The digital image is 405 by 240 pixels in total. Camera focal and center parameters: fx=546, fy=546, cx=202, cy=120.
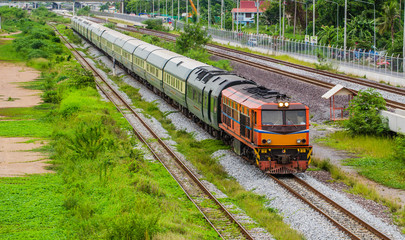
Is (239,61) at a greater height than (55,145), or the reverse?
(239,61)

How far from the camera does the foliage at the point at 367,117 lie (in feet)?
92.6

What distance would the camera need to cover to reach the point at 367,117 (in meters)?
28.9

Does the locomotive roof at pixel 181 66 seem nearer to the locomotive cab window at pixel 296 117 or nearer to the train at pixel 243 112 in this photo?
the train at pixel 243 112

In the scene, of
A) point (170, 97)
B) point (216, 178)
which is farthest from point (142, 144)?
point (170, 97)

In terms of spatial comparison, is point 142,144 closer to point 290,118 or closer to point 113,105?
point 290,118

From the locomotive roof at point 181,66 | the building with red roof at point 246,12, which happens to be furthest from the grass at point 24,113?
the building with red roof at point 246,12

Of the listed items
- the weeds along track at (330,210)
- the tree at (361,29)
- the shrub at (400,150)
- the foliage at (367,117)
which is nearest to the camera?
the weeds along track at (330,210)

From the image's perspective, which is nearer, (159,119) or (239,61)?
(159,119)

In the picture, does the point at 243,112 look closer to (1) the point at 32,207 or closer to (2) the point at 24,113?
(1) the point at 32,207

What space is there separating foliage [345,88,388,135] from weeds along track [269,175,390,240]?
852 cm

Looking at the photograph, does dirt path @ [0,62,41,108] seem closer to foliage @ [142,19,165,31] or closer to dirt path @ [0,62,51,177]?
dirt path @ [0,62,51,177]

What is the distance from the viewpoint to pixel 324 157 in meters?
25.2

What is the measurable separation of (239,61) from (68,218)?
4321 cm

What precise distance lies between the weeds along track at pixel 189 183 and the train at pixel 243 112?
276 cm
